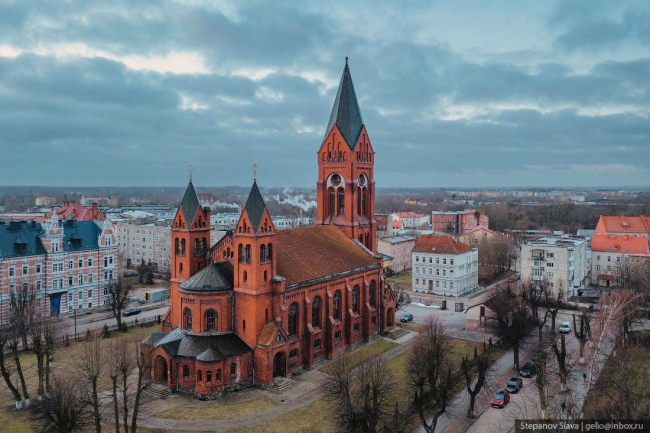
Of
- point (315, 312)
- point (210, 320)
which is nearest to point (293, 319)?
point (315, 312)

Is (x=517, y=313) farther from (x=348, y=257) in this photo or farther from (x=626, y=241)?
(x=626, y=241)

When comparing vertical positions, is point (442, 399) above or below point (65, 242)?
below

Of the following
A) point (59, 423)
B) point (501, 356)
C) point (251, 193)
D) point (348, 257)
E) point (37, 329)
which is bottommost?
point (501, 356)

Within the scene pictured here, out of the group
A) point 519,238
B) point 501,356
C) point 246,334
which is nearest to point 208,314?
point 246,334

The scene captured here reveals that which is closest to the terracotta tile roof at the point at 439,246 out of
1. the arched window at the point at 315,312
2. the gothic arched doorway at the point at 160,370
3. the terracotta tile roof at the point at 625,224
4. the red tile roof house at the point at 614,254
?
the red tile roof house at the point at 614,254

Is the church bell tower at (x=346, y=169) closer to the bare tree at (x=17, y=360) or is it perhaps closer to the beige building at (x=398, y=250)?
the bare tree at (x=17, y=360)

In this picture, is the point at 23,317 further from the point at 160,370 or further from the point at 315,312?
the point at 315,312

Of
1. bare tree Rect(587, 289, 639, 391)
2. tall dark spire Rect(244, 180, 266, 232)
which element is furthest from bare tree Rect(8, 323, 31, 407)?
bare tree Rect(587, 289, 639, 391)
